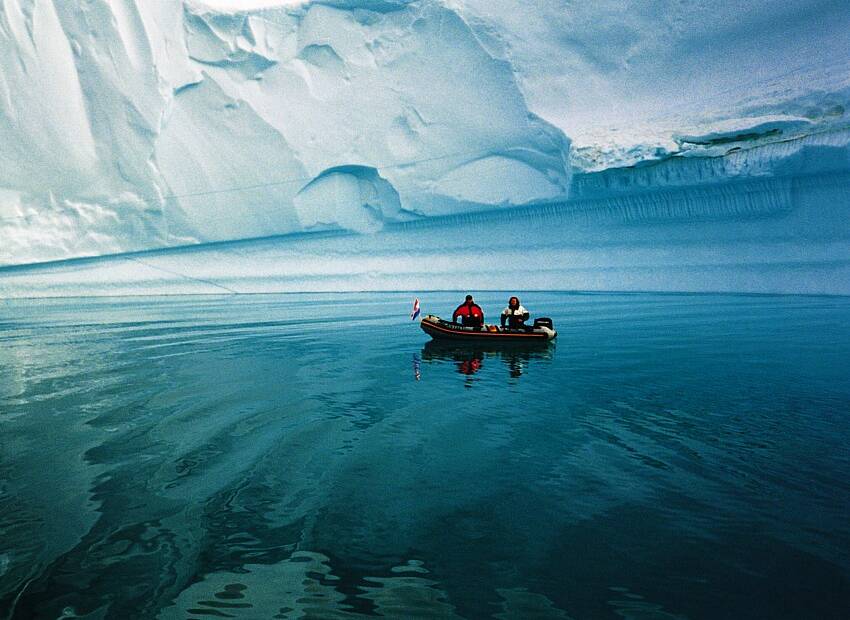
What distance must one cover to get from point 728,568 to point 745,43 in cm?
1935

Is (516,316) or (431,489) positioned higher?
(516,316)

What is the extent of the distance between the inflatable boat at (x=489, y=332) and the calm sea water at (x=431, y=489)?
137 centimetres

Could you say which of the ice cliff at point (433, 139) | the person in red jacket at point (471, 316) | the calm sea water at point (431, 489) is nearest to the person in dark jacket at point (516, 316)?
the person in red jacket at point (471, 316)

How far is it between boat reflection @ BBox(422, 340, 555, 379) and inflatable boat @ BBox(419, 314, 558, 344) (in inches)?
4.1

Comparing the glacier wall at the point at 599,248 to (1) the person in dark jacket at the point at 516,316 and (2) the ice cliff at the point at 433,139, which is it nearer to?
(2) the ice cliff at the point at 433,139

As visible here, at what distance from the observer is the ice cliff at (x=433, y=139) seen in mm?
18594

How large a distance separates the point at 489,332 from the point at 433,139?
43.0ft

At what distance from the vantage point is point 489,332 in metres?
10.6

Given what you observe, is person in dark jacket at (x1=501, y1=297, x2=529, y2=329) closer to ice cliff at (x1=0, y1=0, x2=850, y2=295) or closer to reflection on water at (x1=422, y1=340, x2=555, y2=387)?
reflection on water at (x1=422, y1=340, x2=555, y2=387)

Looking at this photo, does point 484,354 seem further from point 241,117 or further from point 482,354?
point 241,117

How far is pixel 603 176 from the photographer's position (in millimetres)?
19797

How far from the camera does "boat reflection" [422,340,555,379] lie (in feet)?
28.5

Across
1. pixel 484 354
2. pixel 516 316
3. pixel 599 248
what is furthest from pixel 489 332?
pixel 599 248

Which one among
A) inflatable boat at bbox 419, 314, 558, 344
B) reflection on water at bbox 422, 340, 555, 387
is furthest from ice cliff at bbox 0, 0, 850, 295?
reflection on water at bbox 422, 340, 555, 387
